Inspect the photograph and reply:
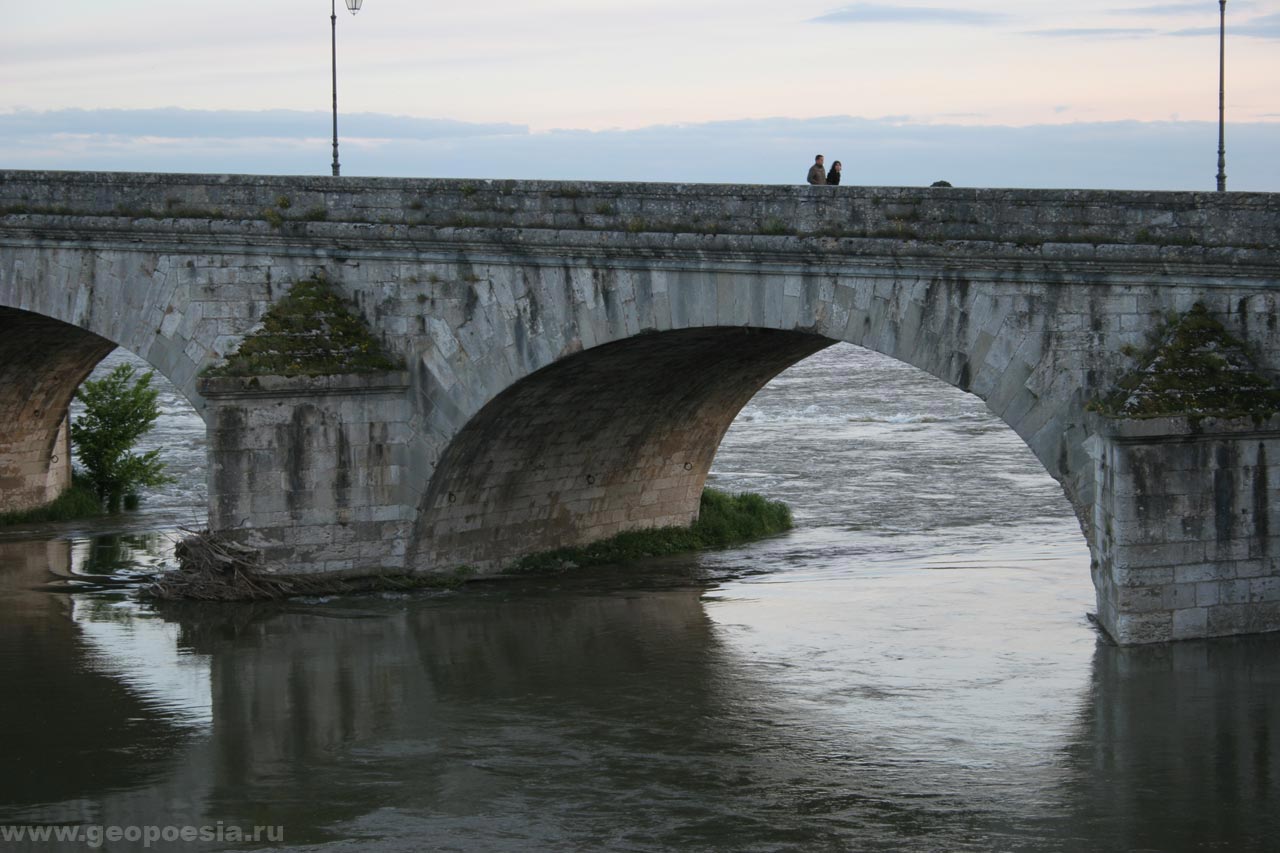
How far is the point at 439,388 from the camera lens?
1795cm

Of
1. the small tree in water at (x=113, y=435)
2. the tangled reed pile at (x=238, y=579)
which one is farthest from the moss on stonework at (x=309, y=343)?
the small tree in water at (x=113, y=435)

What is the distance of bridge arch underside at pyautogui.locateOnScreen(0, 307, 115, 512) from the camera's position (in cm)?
2328

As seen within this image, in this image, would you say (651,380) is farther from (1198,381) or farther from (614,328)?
(1198,381)

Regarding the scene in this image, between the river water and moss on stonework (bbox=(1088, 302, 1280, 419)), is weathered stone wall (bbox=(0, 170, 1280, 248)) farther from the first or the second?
the river water

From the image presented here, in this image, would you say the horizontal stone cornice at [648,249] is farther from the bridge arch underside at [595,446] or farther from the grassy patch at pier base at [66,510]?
the grassy patch at pier base at [66,510]

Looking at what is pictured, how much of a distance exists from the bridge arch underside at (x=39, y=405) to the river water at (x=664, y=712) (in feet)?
9.37

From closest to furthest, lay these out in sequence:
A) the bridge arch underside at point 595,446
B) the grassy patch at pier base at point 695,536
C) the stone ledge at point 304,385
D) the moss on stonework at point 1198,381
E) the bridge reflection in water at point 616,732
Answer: the bridge reflection in water at point 616,732 → the moss on stonework at point 1198,381 → the stone ledge at point 304,385 → the bridge arch underside at point 595,446 → the grassy patch at pier base at point 695,536

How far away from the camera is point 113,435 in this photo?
26.1 m

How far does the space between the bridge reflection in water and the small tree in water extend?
8073 mm

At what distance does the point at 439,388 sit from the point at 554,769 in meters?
6.17

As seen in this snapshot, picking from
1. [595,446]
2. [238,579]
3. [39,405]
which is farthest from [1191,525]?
[39,405]

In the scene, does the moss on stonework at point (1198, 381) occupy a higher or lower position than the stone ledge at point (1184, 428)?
higher

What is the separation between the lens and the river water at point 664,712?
11492mm

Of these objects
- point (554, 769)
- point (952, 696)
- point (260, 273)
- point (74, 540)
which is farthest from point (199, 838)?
point (74, 540)
